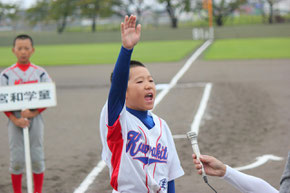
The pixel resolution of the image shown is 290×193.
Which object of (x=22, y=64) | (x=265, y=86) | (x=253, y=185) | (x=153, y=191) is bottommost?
(x=265, y=86)

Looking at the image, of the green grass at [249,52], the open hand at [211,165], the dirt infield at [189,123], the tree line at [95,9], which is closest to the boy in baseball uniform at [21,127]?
the dirt infield at [189,123]

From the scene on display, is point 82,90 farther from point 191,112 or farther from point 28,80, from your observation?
point 28,80

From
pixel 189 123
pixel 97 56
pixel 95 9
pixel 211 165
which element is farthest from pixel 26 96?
pixel 95 9

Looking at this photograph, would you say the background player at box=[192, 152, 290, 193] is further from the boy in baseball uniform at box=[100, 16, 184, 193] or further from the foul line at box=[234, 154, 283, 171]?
the foul line at box=[234, 154, 283, 171]

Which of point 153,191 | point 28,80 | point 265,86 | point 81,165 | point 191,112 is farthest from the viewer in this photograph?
point 265,86

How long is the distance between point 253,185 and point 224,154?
4.95m

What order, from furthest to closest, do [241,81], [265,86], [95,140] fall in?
[241,81]
[265,86]
[95,140]

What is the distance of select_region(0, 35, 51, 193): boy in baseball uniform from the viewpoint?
18.3 ft

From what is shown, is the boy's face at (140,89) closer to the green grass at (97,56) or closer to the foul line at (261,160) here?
the foul line at (261,160)

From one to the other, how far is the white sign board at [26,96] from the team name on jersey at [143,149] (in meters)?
2.54

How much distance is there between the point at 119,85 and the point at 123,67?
12cm

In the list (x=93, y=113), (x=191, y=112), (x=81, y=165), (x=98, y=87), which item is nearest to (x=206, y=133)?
(x=191, y=112)

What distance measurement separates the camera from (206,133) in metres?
8.66

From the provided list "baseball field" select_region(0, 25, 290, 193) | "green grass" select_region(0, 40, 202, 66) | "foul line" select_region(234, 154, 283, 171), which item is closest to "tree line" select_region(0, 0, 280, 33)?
"green grass" select_region(0, 40, 202, 66)
